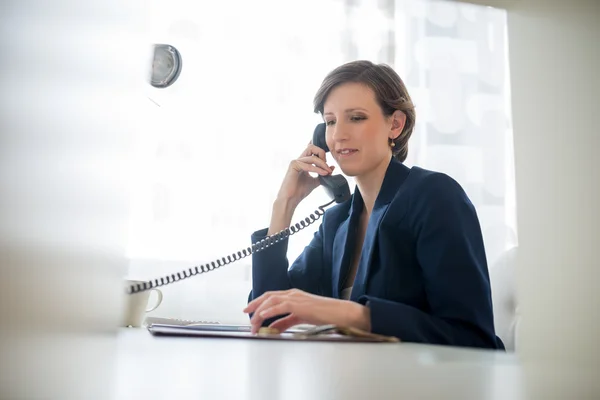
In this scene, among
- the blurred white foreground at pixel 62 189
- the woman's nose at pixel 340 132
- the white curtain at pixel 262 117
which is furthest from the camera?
the white curtain at pixel 262 117

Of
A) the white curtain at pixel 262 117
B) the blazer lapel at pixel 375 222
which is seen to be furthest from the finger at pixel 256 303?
A: the white curtain at pixel 262 117

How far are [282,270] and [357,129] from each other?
41cm

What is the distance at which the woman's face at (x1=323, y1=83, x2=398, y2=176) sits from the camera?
1535 millimetres

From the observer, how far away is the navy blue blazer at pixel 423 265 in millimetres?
1027

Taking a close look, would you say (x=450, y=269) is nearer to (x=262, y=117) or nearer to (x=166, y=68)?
(x=166, y=68)

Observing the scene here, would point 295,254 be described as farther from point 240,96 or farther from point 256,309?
point 256,309

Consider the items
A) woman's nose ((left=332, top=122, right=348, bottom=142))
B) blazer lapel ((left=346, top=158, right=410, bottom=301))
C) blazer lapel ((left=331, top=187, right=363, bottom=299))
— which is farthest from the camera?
woman's nose ((left=332, top=122, right=348, bottom=142))

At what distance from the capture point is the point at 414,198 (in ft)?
4.18

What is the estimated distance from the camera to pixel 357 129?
1.55 meters

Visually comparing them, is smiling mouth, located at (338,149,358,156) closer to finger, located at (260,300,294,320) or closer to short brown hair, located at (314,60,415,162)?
short brown hair, located at (314,60,415,162)

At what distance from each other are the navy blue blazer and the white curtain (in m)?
0.68

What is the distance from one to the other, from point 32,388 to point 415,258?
1212 millimetres

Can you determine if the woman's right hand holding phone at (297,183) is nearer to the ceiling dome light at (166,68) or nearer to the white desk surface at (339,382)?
the ceiling dome light at (166,68)

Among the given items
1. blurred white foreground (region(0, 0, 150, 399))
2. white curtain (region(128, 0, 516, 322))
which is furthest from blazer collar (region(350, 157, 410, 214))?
blurred white foreground (region(0, 0, 150, 399))
